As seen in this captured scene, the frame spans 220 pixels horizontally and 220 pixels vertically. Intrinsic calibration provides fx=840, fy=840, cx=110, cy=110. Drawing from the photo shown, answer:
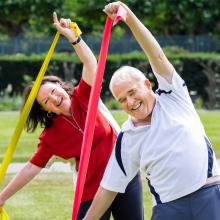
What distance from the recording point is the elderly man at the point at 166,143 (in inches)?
161

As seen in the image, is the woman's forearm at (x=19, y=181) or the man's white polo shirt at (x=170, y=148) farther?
the woman's forearm at (x=19, y=181)

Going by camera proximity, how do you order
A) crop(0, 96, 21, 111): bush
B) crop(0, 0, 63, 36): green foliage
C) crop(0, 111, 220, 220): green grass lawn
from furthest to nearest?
crop(0, 0, 63, 36): green foliage
crop(0, 96, 21, 111): bush
crop(0, 111, 220, 220): green grass lawn

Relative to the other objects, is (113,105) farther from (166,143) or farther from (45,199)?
(166,143)

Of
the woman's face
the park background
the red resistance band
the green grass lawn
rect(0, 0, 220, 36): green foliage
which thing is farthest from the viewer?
rect(0, 0, 220, 36): green foliage

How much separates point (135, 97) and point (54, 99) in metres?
1.02

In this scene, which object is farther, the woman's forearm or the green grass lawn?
the green grass lawn

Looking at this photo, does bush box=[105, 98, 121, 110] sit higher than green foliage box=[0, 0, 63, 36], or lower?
lower

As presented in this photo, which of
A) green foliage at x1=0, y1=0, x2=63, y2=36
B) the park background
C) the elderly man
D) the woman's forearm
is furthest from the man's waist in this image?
green foliage at x1=0, y1=0, x2=63, y2=36

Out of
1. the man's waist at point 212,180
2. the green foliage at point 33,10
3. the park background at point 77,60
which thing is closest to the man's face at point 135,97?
the man's waist at point 212,180

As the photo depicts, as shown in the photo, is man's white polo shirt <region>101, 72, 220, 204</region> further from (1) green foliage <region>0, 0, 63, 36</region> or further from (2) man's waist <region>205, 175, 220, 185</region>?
(1) green foliage <region>0, 0, 63, 36</region>

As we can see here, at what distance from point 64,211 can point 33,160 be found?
10.7ft

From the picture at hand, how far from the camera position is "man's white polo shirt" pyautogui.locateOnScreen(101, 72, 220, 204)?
13.4 ft

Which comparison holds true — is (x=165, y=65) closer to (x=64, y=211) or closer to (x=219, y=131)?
(x=64, y=211)

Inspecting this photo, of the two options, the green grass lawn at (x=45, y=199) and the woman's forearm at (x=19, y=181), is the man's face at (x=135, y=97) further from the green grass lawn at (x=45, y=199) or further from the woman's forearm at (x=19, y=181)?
the green grass lawn at (x=45, y=199)
